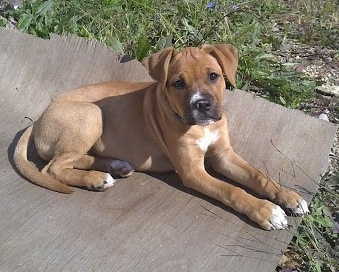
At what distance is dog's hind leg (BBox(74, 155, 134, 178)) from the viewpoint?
4410 millimetres

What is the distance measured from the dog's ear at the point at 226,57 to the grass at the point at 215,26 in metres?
1.33

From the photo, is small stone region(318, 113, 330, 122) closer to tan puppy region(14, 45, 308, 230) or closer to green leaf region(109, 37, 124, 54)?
tan puppy region(14, 45, 308, 230)

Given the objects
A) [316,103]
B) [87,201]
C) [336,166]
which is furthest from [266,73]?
[87,201]

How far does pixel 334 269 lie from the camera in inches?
144

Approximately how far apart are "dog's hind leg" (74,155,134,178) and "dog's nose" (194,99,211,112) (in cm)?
89

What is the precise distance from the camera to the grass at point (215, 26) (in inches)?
219

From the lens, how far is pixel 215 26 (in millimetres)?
6062

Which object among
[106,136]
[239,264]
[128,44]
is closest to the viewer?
[239,264]

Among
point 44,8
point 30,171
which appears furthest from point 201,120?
point 44,8

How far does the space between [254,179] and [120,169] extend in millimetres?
1019

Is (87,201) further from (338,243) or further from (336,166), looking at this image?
(336,166)

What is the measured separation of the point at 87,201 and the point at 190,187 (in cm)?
75

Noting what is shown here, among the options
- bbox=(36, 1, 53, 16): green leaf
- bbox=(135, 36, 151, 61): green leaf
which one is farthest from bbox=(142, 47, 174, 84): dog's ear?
bbox=(36, 1, 53, 16): green leaf

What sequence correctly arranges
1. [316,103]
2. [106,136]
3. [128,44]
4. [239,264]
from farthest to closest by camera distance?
[128,44]
[316,103]
[106,136]
[239,264]
